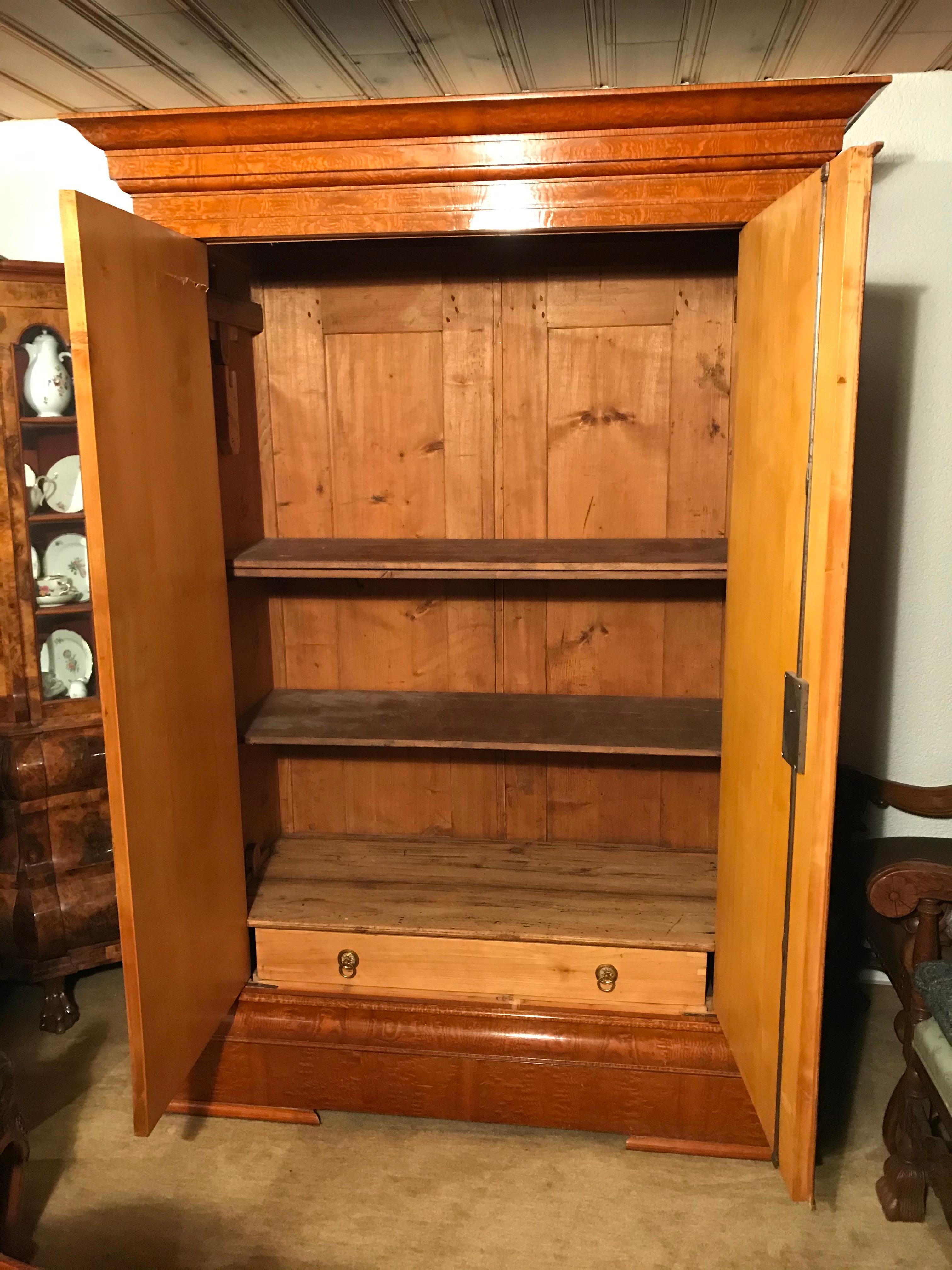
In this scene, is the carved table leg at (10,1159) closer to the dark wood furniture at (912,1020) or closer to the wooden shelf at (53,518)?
the wooden shelf at (53,518)

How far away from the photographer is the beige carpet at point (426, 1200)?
1807mm

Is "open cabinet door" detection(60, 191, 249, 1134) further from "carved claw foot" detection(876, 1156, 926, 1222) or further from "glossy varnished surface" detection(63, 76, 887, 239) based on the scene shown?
"carved claw foot" detection(876, 1156, 926, 1222)

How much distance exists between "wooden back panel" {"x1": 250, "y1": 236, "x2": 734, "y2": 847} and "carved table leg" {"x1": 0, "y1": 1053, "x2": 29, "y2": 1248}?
37.3 inches

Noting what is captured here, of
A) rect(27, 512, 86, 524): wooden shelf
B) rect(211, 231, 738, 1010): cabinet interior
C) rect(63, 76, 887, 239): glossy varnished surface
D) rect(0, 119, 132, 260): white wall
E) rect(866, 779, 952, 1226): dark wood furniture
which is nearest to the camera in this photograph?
rect(63, 76, 887, 239): glossy varnished surface

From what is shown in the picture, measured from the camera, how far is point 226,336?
2.11m

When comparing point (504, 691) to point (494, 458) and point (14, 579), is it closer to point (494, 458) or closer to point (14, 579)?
point (494, 458)

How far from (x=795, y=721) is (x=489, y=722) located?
89cm

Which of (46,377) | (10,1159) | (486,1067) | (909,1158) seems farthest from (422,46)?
(909,1158)

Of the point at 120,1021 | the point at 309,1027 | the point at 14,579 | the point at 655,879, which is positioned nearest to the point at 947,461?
the point at 655,879

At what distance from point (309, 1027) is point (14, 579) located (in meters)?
1.24

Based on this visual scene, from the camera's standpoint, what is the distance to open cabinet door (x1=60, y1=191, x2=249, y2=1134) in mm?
1449

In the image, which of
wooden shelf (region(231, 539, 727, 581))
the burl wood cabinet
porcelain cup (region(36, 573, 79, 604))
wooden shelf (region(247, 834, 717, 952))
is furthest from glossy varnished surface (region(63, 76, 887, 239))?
wooden shelf (region(247, 834, 717, 952))

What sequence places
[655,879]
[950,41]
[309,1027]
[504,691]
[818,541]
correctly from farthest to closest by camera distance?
[504,691] < [655,879] < [309,1027] < [950,41] < [818,541]

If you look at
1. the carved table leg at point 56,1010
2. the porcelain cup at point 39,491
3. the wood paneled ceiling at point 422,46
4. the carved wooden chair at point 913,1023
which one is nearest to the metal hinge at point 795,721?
the carved wooden chair at point 913,1023
